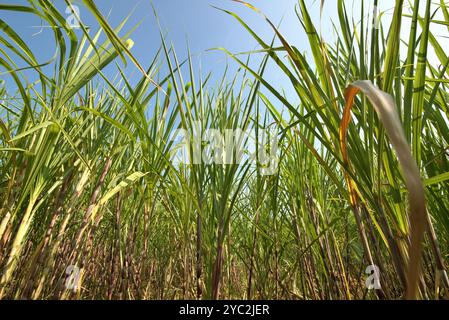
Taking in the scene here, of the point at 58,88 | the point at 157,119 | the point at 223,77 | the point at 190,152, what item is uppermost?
the point at 223,77

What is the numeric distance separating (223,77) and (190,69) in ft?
1.10

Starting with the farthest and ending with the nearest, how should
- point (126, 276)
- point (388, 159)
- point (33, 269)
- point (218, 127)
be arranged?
1. point (126, 276)
2. point (218, 127)
3. point (33, 269)
4. point (388, 159)

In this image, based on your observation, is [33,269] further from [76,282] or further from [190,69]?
[190,69]

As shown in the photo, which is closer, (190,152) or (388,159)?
(388,159)

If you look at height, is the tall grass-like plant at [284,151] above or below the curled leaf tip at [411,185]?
above

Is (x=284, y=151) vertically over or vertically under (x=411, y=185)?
over

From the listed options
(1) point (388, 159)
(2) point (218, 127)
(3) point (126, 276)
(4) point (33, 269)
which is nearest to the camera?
(1) point (388, 159)

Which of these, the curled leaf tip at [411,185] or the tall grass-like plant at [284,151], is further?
the tall grass-like plant at [284,151]

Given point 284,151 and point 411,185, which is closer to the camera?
point 411,185

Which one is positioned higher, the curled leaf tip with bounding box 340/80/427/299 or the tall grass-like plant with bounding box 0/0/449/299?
the tall grass-like plant with bounding box 0/0/449/299

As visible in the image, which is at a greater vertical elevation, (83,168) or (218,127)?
(218,127)

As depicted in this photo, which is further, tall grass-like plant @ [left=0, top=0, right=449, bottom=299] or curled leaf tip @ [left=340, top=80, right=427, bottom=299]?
tall grass-like plant @ [left=0, top=0, right=449, bottom=299]

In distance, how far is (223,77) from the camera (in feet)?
3.33
